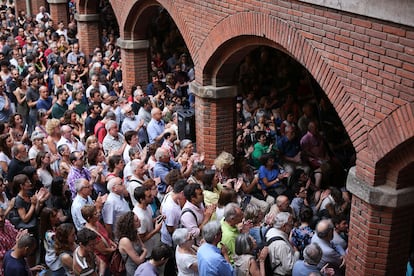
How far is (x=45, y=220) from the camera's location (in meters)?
7.09

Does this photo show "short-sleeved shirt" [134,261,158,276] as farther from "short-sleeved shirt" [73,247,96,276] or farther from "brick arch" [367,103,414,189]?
"brick arch" [367,103,414,189]

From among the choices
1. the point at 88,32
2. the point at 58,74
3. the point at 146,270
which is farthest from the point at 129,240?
the point at 88,32

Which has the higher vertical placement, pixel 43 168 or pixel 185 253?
pixel 43 168

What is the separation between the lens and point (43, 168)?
27.3 ft

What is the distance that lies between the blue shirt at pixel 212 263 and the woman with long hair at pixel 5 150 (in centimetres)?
429

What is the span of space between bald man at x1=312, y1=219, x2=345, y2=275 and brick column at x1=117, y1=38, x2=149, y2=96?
316 inches

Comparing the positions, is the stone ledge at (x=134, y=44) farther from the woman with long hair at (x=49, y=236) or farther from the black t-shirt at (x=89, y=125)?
the woman with long hair at (x=49, y=236)

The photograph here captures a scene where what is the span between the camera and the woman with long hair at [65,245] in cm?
617

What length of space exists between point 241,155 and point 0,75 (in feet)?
21.2

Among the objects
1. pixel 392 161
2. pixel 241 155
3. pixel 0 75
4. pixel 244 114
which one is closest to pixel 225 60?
pixel 241 155

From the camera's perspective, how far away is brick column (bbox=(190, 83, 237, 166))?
9914 mm

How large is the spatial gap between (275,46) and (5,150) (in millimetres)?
4758

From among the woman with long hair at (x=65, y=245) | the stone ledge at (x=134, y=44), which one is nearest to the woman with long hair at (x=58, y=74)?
the stone ledge at (x=134, y=44)

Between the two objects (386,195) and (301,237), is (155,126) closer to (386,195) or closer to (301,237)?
(301,237)
